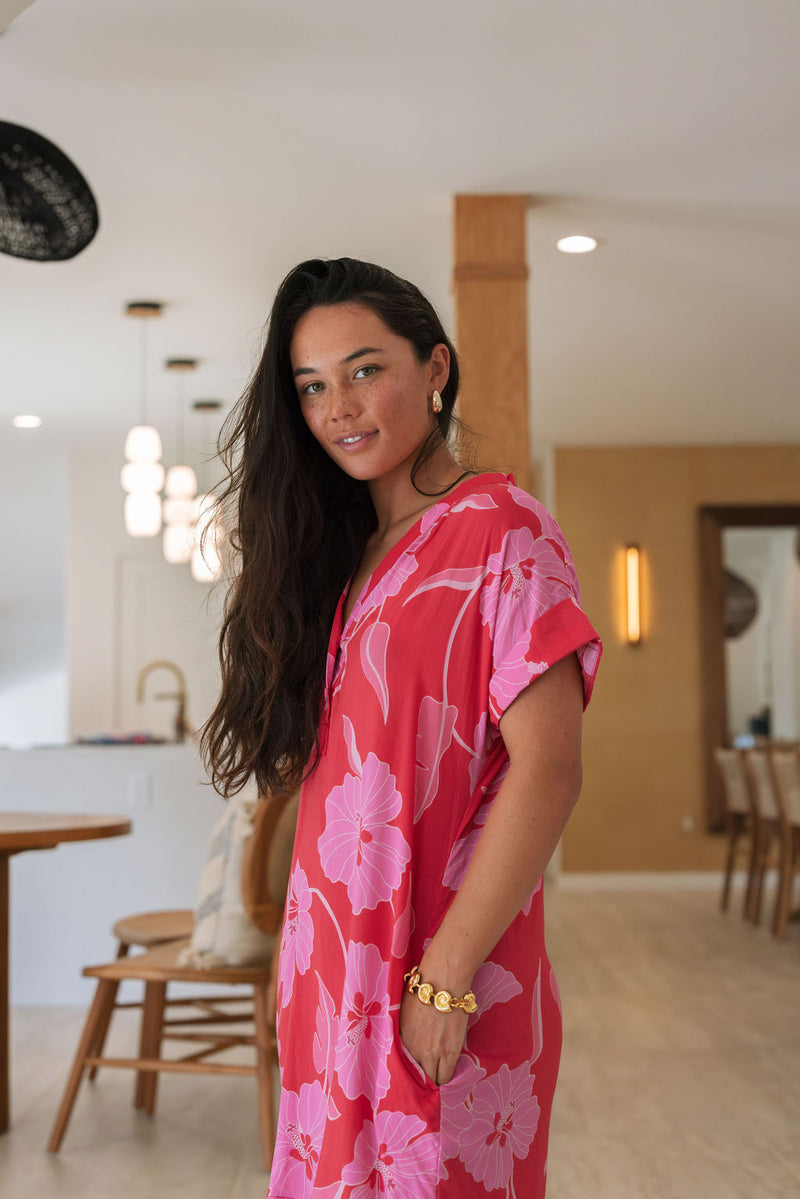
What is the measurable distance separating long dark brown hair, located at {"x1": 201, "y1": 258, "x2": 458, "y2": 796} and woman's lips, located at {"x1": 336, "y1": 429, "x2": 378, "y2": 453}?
67mm

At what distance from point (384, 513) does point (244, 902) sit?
1.80 metres

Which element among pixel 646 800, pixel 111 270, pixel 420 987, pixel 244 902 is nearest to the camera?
pixel 420 987

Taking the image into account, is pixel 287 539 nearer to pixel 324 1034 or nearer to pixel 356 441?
pixel 356 441

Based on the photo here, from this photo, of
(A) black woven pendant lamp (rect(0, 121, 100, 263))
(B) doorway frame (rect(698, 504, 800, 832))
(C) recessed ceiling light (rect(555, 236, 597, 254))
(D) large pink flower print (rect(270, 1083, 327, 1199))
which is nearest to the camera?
(D) large pink flower print (rect(270, 1083, 327, 1199))

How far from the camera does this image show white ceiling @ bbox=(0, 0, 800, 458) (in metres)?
2.98

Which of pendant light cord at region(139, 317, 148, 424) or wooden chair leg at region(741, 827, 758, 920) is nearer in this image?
pendant light cord at region(139, 317, 148, 424)

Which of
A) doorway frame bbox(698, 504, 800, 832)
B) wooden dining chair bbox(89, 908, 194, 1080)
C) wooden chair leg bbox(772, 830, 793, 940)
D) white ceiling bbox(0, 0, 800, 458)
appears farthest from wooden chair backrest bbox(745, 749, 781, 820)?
wooden dining chair bbox(89, 908, 194, 1080)

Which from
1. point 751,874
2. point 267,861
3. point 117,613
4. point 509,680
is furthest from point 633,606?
point 509,680

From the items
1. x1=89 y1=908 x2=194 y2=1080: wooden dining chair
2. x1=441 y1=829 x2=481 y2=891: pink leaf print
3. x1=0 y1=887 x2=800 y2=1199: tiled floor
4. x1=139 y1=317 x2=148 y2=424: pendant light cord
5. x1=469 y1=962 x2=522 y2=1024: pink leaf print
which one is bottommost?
x1=0 y1=887 x2=800 y2=1199: tiled floor

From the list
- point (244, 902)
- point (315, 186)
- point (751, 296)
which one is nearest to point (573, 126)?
point (315, 186)

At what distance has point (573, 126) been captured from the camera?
11.5ft

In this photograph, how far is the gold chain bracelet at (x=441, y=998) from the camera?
108cm

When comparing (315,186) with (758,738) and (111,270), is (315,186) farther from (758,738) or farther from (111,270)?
(758,738)

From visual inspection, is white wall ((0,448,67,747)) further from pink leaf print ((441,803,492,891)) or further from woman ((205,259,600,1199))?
pink leaf print ((441,803,492,891))
